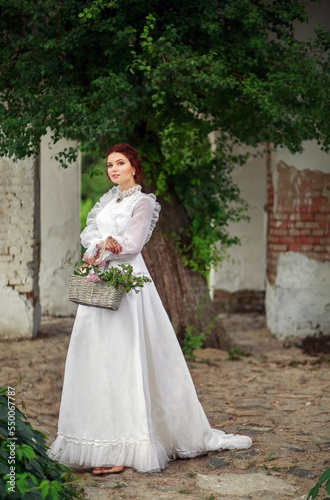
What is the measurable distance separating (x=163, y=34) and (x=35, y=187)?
7.91 feet

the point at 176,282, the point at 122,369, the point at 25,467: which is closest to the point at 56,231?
the point at 176,282

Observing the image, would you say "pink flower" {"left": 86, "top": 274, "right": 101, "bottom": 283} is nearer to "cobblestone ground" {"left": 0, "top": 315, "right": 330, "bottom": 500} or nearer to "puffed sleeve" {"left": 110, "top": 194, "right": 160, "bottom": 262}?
"puffed sleeve" {"left": 110, "top": 194, "right": 160, "bottom": 262}

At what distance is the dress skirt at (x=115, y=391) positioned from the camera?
4.36m

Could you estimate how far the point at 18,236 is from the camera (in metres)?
7.87

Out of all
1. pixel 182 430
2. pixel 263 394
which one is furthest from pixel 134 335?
pixel 263 394

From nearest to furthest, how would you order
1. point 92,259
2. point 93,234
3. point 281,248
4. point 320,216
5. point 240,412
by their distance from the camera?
point 92,259
point 93,234
point 240,412
point 320,216
point 281,248

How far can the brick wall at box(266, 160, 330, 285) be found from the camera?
8570 millimetres

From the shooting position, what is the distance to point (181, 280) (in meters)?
8.00

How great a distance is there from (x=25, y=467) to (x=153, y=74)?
366 cm

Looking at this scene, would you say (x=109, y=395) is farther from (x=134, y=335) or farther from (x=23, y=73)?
(x=23, y=73)

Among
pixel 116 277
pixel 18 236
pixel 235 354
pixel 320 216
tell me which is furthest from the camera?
pixel 320 216

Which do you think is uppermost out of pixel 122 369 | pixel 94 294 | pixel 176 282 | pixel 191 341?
pixel 94 294

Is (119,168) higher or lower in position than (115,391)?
higher

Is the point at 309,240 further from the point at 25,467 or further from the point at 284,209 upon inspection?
the point at 25,467
